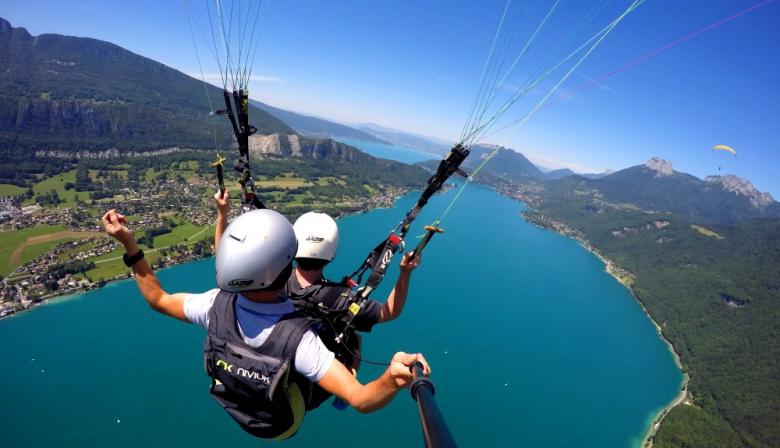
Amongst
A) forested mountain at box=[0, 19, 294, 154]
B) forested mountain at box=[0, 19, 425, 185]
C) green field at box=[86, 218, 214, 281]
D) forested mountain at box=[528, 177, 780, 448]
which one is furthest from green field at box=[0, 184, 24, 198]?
forested mountain at box=[528, 177, 780, 448]

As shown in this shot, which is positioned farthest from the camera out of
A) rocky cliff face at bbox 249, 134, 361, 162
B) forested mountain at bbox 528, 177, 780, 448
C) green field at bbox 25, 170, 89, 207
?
rocky cliff face at bbox 249, 134, 361, 162

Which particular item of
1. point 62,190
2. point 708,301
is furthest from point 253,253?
point 708,301

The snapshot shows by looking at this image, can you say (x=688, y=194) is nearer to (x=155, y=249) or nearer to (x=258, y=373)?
(x=155, y=249)

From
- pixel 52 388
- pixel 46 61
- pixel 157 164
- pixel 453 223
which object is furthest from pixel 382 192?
pixel 46 61

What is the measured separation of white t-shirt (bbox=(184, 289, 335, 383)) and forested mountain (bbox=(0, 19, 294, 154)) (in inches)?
3624

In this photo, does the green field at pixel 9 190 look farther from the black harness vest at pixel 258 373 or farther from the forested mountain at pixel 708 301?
the forested mountain at pixel 708 301

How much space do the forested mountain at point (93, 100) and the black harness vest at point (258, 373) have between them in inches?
3620

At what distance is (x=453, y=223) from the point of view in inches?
2685

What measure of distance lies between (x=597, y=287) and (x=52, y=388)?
6061 centimetres

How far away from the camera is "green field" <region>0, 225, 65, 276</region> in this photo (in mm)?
30163

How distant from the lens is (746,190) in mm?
125688

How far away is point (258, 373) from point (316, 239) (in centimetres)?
124

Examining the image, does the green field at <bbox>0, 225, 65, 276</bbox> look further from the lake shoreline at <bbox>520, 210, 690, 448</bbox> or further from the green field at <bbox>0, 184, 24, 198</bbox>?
the lake shoreline at <bbox>520, 210, 690, 448</bbox>

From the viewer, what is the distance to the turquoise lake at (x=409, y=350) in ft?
62.3
